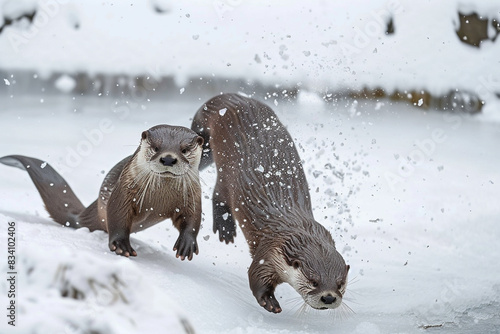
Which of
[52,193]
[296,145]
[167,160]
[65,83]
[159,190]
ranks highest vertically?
[167,160]

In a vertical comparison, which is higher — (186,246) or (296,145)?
(186,246)

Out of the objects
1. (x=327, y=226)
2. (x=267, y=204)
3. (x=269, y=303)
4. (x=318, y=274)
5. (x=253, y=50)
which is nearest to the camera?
(x=318, y=274)

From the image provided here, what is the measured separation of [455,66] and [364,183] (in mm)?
2228

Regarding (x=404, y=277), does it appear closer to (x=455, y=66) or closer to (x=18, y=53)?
(x=455, y=66)

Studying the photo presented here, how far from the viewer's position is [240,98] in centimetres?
298

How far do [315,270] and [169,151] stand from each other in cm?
55

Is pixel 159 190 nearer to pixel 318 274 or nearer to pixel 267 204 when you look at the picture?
pixel 267 204

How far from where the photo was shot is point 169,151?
7.54 ft

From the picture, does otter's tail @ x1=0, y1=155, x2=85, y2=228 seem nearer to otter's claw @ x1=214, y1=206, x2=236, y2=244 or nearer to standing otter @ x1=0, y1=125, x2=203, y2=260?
standing otter @ x1=0, y1=125, x2=203, y2=260

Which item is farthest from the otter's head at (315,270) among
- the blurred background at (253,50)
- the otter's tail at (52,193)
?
the blurred background at (253,50)

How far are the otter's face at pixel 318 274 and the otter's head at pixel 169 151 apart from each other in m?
0.42

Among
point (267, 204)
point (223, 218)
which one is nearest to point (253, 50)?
point (223, 218)

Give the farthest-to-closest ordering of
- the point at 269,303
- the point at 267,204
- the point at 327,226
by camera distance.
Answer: the point at 327,226 < the point at 267,204 < the point at 269,303

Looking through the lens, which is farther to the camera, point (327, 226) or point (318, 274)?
point (327, 226)
